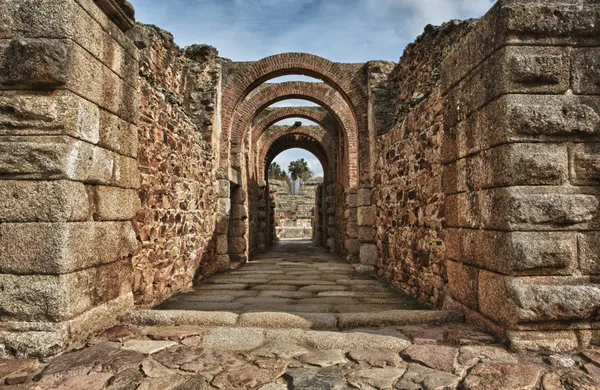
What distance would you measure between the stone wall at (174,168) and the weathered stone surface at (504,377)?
3283 millimetres

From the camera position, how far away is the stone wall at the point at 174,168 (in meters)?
4.15

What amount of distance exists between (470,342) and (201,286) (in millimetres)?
4536

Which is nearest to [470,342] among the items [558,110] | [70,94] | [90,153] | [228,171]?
[558,110]

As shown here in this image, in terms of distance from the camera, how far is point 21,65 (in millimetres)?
2596

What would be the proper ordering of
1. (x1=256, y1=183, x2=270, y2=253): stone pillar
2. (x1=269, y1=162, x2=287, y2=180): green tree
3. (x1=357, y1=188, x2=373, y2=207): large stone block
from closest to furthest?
(x1=357, y1=188, x2=373, y2=207): large stone block < (x1=256, y1=183, x2=270, y2=253): stone pillar < (x1=269, y1=162, x2=287, y2=180): green tree

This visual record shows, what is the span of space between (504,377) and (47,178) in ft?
10.8

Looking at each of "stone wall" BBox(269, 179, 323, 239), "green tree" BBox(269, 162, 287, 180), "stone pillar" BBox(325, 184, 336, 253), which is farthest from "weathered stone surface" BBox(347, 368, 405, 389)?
"green tree" BBox(269, 162, 287, 180)

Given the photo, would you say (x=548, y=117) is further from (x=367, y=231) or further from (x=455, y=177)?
(x=367, y=231)

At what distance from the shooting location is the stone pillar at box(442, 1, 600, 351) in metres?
2.55

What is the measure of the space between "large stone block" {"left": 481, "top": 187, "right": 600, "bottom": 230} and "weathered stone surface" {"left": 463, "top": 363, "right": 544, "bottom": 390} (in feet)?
3.06

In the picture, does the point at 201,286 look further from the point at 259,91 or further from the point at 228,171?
the point at 259,91

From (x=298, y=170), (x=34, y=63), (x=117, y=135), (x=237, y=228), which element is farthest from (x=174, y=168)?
(x=298, y=170)

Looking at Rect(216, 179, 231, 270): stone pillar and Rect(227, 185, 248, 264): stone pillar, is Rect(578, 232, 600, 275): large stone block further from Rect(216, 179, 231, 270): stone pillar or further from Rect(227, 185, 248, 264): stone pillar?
Rect(227, 185, 248, 264): stone pillar

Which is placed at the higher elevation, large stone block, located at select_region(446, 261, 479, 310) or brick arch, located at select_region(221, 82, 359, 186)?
brick arch, located at select_region(221, 82, 359, 186)
